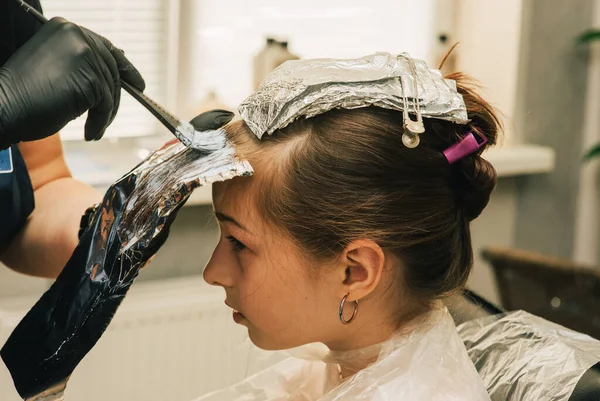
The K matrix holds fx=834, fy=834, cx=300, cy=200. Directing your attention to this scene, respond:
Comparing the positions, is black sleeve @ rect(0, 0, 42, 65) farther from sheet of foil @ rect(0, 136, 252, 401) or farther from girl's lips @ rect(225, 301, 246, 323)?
girl's lips @ rect(225, 301, 246, 323)

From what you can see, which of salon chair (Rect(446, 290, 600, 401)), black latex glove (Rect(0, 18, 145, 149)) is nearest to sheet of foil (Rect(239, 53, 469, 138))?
black latex glove (Rect(0, 18, 145, 149))

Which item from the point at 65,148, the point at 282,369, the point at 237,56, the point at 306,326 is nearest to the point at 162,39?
→ the point at 237,56

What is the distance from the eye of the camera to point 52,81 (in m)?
1.10

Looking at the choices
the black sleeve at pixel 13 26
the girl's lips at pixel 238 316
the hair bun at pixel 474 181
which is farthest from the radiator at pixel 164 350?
the black sleeve at pixel 13 26

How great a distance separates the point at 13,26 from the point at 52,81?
27 cm

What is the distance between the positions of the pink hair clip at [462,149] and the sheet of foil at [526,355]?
32 centimetres

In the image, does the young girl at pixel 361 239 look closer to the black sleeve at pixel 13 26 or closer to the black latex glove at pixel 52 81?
the black latex glove at pixel 52 81

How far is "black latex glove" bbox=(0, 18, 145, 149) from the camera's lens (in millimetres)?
1079

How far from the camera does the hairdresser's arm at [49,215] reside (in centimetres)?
141

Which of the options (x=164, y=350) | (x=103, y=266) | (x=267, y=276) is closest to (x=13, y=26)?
(x=103, y=266)

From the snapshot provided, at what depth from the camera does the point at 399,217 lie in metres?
1.11

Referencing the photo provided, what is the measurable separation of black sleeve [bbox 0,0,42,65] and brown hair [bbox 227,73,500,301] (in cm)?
41

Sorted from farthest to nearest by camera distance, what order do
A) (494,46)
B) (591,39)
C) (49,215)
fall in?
(494,46) → (591,39) → (49,215)

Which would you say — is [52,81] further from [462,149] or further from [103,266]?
[462,149]
